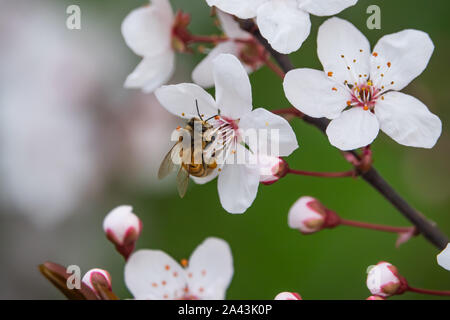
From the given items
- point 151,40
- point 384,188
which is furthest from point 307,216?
point 151,40

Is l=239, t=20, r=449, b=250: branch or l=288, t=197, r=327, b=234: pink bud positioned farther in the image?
l=288, t=197, r=327, b=234: pink bud

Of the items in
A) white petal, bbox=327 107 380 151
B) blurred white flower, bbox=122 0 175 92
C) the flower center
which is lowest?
white petal, bbox=327 107 380 151

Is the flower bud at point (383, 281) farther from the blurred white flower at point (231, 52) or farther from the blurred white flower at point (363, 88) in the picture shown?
the blurred white flower at point (231, 52)

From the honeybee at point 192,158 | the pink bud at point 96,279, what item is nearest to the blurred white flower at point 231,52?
the honeybee at point 192,158

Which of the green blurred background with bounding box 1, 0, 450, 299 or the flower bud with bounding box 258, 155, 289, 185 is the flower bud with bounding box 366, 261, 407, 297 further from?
the green blurred background with bounding box 1, 0, 450, 299

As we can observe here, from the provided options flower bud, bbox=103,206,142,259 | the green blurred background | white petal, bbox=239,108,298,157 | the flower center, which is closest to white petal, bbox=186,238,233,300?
flower bud, bbox=103,206,142,259

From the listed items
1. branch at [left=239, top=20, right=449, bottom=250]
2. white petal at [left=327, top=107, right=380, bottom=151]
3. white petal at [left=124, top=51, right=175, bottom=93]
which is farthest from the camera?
white petal at [left=124, top=51, right=175, bottom=93]

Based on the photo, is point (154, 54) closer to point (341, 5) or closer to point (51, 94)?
point (341, 5)
